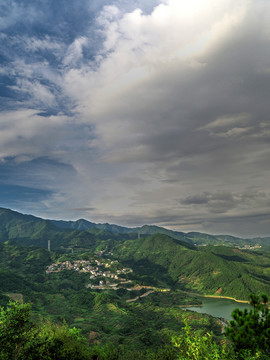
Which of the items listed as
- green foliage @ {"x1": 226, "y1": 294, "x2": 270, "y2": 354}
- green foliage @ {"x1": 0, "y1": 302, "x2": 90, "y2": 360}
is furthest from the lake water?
green foliage @ {"x1": 226, "y1": 294, "x2": 270, "y2": 354}

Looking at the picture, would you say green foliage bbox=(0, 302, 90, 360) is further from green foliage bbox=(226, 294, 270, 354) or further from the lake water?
the lake water

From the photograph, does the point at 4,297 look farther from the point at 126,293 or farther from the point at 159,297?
the point at 159,297

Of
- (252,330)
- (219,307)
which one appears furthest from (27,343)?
(219,307)

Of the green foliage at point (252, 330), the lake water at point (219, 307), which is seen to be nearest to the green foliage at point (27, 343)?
the green foliage at point (252, 330)

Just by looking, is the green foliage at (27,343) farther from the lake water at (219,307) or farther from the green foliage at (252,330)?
the lake water at (219,307)

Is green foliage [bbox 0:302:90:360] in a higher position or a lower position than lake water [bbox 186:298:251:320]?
higher

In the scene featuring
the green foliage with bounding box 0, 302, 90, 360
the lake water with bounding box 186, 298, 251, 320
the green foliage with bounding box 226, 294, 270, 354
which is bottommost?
the lake water with bounding box 186, 298, 251, 320

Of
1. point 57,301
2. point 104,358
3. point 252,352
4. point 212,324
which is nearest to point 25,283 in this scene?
point 57,301

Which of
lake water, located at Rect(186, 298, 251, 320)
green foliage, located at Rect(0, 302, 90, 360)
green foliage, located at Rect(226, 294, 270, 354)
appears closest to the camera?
green foliage, located at Rect(226, 294, 270, 354)
